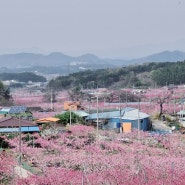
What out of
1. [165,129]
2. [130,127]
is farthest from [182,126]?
[130,127]

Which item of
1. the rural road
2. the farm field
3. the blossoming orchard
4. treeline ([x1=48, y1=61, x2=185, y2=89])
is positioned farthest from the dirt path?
treeline ([x1=48, y1=61, x2=185, y2=89])

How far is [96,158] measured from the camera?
20.5 metres

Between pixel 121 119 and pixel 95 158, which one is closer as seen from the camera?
pixel 95 158

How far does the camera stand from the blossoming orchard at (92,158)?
15.8 meters

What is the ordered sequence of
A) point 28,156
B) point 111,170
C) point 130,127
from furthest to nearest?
1. point 130,127
2. point 28,156
3. point 111,170

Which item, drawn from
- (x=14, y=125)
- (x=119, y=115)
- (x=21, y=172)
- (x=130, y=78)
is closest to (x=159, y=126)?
(x=119, y=115)

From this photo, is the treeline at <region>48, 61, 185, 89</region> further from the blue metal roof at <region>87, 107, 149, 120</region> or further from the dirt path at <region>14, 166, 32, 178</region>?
the dirt path at <region>14, 166, 32, 178</region>

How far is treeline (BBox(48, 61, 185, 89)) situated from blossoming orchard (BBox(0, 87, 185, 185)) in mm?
59388

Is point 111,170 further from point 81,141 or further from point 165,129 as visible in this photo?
point 165,129

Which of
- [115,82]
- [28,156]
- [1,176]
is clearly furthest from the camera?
[115,82]

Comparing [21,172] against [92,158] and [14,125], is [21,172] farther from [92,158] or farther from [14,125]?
[14,125]

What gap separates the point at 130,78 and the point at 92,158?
73784 mm

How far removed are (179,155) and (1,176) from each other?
10.9 meters

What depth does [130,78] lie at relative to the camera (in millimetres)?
93625
